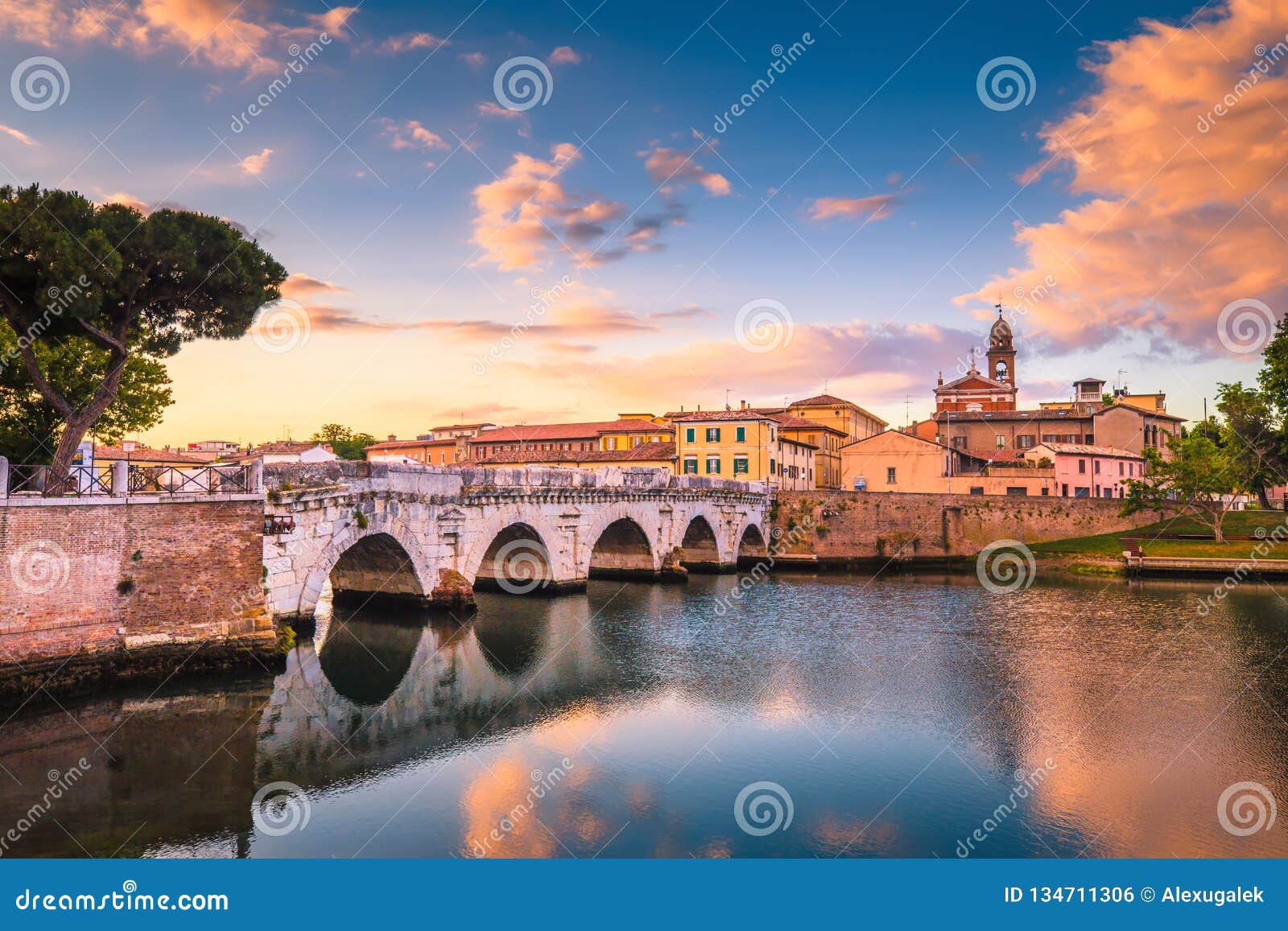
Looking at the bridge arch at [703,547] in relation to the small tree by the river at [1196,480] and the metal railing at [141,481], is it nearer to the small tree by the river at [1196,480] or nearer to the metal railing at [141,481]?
the small tree by the river at [1196,480]

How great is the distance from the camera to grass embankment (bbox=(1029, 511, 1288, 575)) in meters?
49.5

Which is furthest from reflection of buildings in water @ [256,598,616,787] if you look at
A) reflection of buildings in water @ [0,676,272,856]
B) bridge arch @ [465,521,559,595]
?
bridge arch @ [465,521,559,595]

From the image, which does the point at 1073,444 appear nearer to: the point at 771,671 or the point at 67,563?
the point at 771,671

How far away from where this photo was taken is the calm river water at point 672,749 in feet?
43.7

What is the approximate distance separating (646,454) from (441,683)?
47.3m

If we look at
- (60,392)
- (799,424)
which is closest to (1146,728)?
(60,392)

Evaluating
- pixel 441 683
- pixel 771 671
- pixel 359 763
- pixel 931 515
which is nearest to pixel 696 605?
pixel 771 671

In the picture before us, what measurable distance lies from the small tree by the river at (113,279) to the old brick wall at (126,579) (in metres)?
1.71

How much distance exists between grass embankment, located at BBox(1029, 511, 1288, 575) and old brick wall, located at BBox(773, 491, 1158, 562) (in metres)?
1.49

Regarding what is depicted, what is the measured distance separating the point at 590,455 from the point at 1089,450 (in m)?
40.5

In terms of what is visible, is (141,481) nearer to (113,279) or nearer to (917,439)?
(113,279)

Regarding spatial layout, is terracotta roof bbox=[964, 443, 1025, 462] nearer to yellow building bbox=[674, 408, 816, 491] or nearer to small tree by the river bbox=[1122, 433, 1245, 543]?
small tree by the river bbox=[1122, 433, 1245, 543]

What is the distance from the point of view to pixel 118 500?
20.2 meters

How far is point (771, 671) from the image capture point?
965 inches
